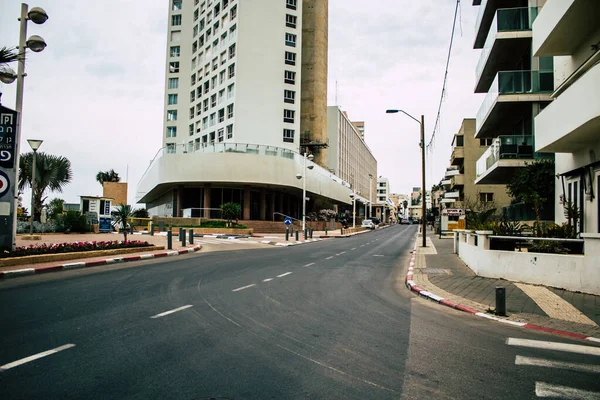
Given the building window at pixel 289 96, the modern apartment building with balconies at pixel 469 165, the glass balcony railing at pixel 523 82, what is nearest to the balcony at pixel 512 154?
the glass balcony railing at pixel 523 82

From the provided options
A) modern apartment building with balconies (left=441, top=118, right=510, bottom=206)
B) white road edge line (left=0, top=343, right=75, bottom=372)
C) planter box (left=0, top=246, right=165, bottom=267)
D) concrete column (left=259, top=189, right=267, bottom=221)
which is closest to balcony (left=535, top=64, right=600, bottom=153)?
white road edge line (left=0, top=343, right=75, bottom=372)

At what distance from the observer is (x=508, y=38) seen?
20.5 metres

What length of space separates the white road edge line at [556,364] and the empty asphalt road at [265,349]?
13 mm

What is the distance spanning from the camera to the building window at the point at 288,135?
56484mm

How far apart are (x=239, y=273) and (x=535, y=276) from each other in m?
8.29

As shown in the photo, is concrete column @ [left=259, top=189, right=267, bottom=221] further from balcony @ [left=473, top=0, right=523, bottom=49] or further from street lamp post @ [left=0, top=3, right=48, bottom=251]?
street lamp post @ [left=0, top=3, right=48, bottom=251]

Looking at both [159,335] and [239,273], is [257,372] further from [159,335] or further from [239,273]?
[239,273]

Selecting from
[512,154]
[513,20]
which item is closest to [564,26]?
[512,154]

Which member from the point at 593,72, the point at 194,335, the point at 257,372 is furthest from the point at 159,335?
the point at 593,72

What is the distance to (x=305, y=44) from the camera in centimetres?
7056

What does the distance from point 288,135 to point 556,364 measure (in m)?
53.4

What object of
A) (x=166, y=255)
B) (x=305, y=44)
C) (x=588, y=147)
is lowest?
(x=166, y=255)

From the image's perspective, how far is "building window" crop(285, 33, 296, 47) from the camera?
5603 centimetres

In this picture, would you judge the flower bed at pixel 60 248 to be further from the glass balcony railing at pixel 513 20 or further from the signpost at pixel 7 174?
the glass balcony railing at pixel 513 20
